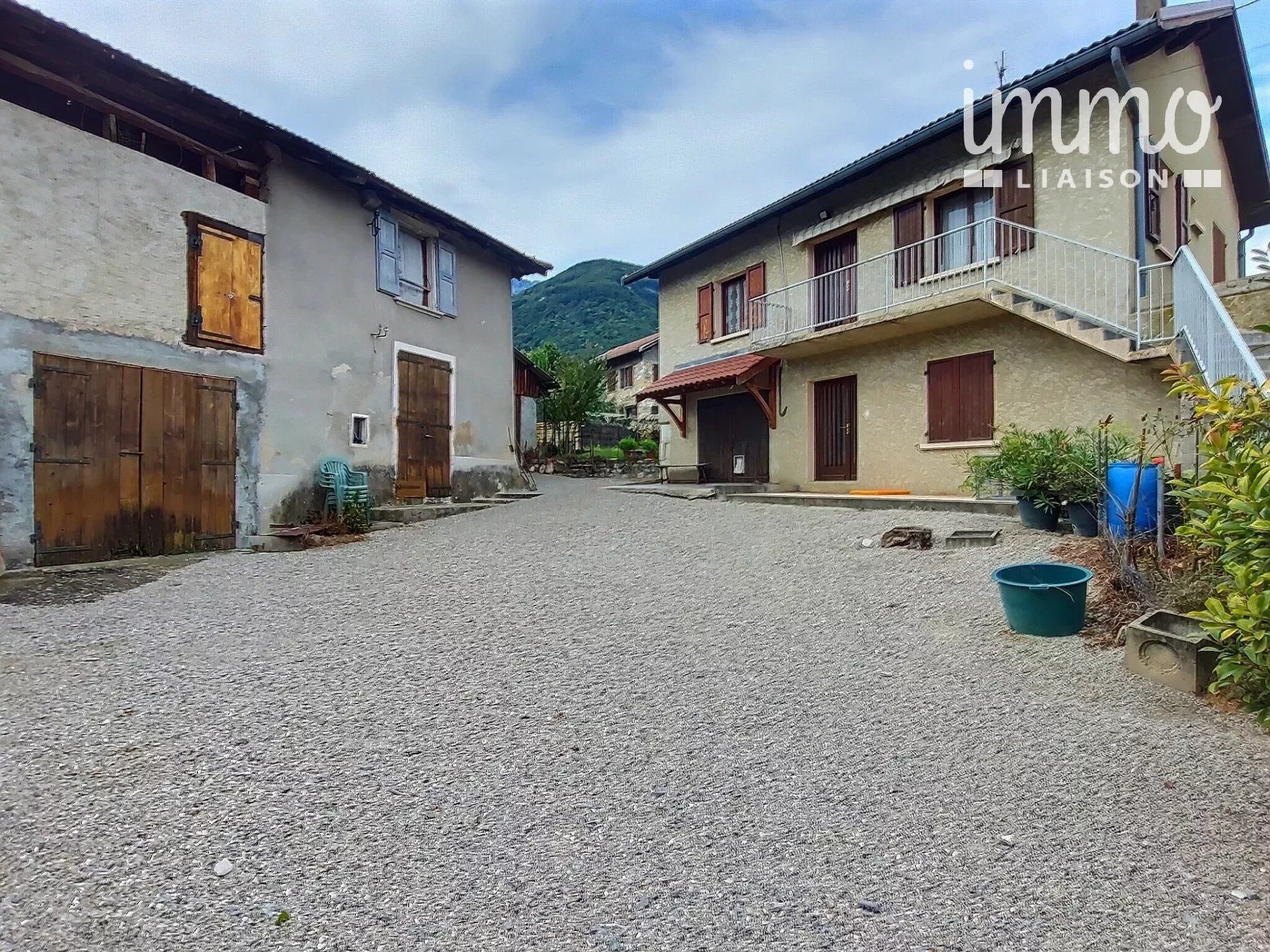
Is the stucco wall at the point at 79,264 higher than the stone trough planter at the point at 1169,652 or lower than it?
higher

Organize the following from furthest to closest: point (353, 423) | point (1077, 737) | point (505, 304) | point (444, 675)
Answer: point (505, 304) → point (353, 423) → point (444, 675) → point (1077, 737)

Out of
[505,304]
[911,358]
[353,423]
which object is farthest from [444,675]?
[505,304]

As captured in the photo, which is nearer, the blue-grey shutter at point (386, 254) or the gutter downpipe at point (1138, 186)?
the gutter downpipe at point (1138, 186)

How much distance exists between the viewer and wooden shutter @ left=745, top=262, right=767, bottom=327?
1423cm

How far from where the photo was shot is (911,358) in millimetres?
11367

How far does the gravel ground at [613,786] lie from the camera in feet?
6.38

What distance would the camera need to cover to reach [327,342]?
9.65 m

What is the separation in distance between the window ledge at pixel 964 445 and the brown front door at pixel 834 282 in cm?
277

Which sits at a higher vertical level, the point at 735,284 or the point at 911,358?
the point at 735,284

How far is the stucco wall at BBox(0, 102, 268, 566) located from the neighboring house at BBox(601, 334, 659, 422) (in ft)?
75.5

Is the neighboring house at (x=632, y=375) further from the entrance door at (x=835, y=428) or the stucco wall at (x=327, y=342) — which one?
the stucco wall at (x=327, y=342)

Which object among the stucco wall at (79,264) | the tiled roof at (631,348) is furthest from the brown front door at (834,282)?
the tiled roof at (631,348)

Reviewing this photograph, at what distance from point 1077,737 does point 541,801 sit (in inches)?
90.0

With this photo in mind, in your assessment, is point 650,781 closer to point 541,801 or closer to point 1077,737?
point 541,801
